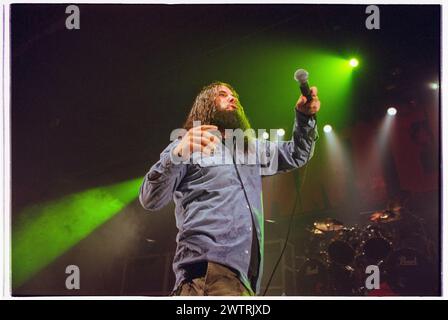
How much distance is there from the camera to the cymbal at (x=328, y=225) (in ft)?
9.94

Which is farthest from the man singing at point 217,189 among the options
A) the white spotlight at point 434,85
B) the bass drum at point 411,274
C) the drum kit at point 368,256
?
the bass drum at point 411,274

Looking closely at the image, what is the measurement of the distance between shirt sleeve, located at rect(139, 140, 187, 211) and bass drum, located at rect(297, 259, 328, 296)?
2.49ft

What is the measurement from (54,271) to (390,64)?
78.5 inches

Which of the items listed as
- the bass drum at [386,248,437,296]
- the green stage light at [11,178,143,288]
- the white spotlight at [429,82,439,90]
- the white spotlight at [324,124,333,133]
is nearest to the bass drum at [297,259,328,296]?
the bass drum at [386,248,437,296]

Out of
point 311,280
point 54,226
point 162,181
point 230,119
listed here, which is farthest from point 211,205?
point 54,226

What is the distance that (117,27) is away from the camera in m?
3.11

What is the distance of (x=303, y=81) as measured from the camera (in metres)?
2.80

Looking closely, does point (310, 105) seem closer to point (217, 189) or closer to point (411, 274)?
point (217, 189)

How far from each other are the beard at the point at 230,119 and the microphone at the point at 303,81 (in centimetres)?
33

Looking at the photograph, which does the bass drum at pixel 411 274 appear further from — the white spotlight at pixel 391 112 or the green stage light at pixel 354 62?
the green stage light at pixel 354 62

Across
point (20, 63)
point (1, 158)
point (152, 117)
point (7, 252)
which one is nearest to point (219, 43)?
point (152, 117)

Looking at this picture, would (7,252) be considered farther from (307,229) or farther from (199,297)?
(307,229)

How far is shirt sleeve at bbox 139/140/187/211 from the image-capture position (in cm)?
278

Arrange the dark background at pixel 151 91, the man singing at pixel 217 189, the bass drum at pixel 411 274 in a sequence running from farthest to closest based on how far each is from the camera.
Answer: the dark background at pixel 151 91 < the bass drum at pixel 411 274 < the man singing at pixel 217 189
